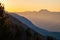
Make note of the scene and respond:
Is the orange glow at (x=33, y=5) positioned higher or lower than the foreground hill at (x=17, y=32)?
higher

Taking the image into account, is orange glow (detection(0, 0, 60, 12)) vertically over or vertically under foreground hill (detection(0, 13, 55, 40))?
over

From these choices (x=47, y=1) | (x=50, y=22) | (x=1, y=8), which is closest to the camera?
(x=1, y=8)

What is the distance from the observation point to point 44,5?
5.75 ft

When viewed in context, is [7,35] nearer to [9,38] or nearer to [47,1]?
[9,38]

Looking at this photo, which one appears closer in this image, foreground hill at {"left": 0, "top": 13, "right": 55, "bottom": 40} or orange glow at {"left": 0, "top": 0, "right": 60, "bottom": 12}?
foreground hill at {"left": 0, "top": 13, "right": 55, "bottom": 40}

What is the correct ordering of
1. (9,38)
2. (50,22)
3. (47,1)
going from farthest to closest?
(47,1) → (50,22) → (9,38)

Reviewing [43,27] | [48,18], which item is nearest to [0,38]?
[43,27]

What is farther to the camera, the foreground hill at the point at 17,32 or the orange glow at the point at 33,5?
the orange glow at the point at 33,5

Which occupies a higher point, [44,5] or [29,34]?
[44,5]

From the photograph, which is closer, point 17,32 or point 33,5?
point 17,32

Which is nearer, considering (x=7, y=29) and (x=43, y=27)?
(x=7, y=29)

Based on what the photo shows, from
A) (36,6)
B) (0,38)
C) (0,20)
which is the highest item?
(36,6)

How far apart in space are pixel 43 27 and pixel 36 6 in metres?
0.55

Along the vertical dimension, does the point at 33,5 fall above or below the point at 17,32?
above
